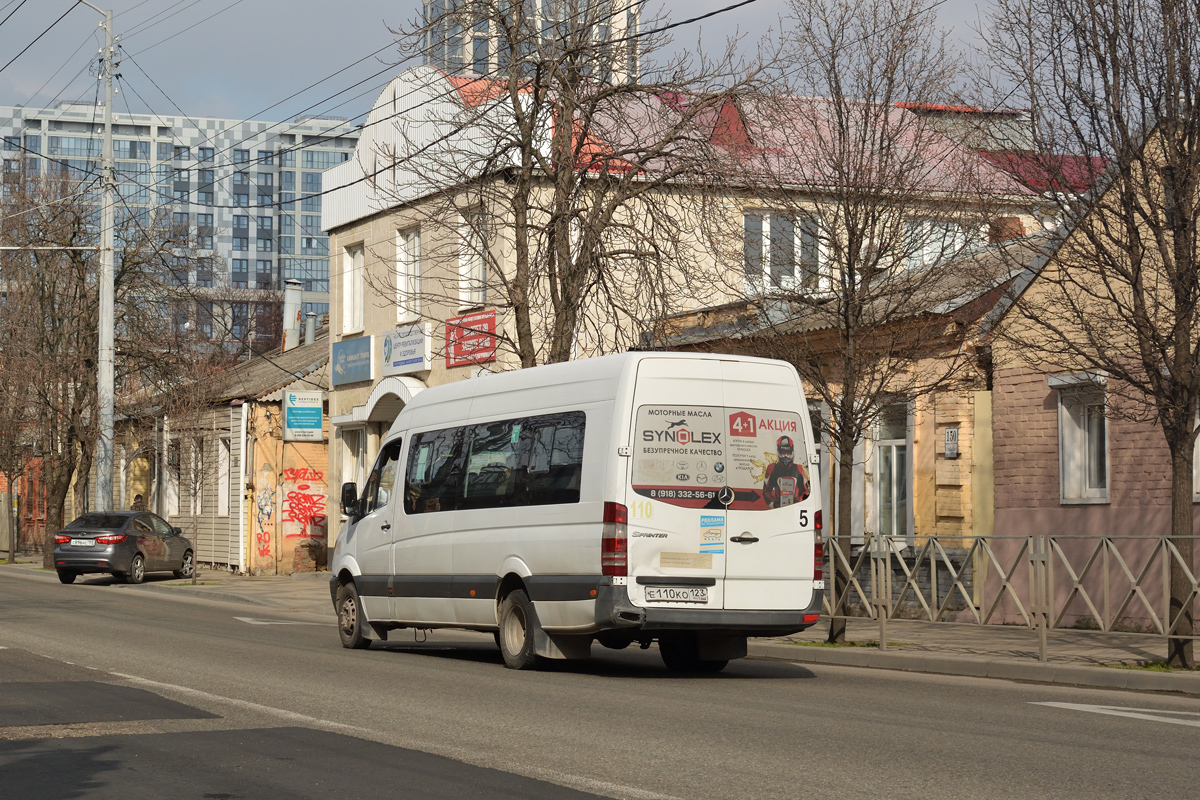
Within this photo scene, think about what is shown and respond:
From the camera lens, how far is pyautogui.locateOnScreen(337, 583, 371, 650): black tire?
51.5ft

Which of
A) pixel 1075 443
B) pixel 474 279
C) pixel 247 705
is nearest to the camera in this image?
pixel 247 705

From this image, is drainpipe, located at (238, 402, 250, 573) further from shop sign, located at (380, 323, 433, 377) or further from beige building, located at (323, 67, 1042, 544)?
shop sign, located at (380, 323, 433, 377)

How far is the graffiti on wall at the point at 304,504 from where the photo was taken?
34312mm

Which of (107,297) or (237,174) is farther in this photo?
(237,174)

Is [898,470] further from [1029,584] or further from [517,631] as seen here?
[517,631]

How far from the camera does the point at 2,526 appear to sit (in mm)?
48938

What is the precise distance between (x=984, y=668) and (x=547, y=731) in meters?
6.05

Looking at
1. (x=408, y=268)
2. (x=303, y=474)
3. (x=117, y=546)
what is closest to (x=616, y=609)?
(x=408, y=268)

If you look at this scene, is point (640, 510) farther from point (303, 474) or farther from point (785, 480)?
point (303, 474)

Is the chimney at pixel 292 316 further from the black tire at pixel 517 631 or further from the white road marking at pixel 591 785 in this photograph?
the white road marking at pixel 591 785

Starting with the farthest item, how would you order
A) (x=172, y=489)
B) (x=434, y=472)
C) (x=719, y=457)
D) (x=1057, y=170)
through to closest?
1. (x=172, y=489)
2. (x=434, y=472)
3. (x=1057, y=170)
4. (x=719, y=457)

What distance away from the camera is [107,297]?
32.6 meters

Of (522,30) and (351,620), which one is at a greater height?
(522,30)

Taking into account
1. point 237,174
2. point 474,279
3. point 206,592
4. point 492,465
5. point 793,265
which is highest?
point 237,174
